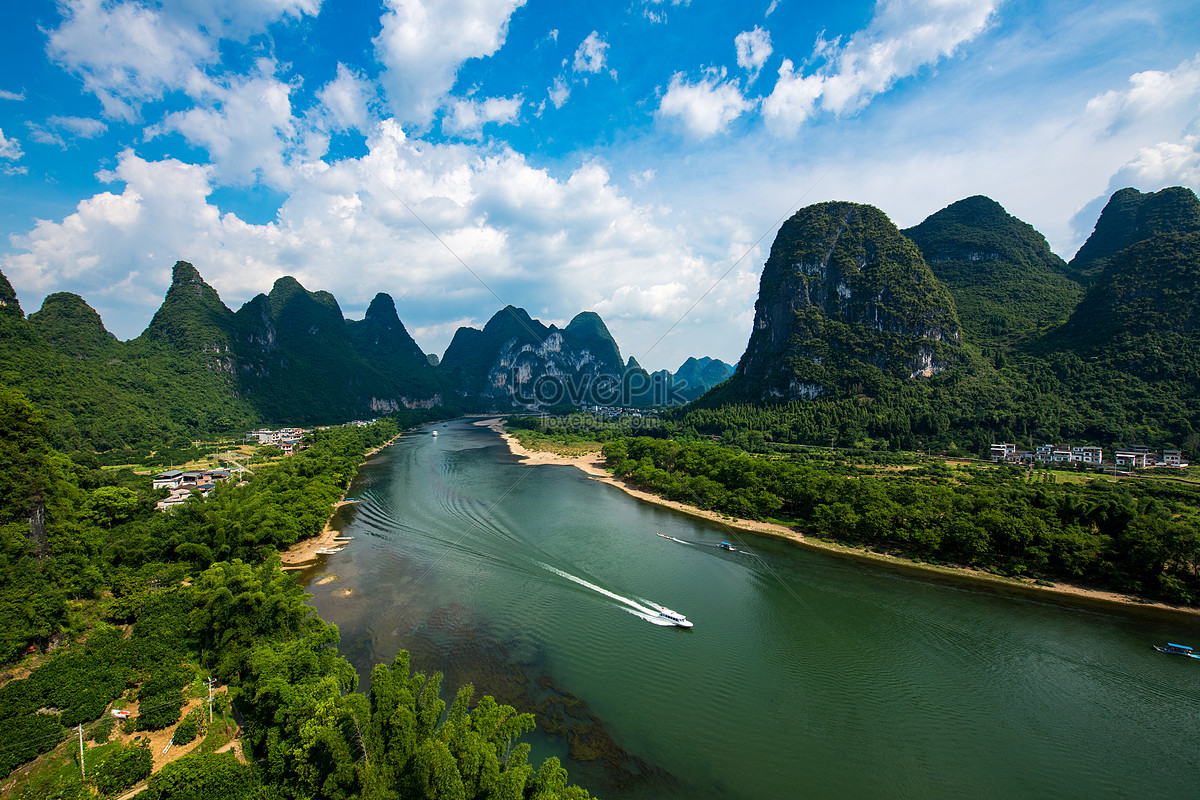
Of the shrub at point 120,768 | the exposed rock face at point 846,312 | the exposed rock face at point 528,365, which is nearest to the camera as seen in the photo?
the shrub at point 120,768

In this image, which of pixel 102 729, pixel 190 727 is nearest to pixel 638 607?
pixel 190 727

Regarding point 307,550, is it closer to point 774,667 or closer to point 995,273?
point 774,667

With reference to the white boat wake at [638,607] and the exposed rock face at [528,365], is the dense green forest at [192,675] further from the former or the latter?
the exposed rock face at [528,365]

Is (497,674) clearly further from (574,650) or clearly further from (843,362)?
(843,362)

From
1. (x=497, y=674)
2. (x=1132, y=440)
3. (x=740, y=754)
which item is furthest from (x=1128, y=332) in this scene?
(x=497, y=674)

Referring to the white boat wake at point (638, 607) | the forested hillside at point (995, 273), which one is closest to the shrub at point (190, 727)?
the white boat wake at point (638, 607)
